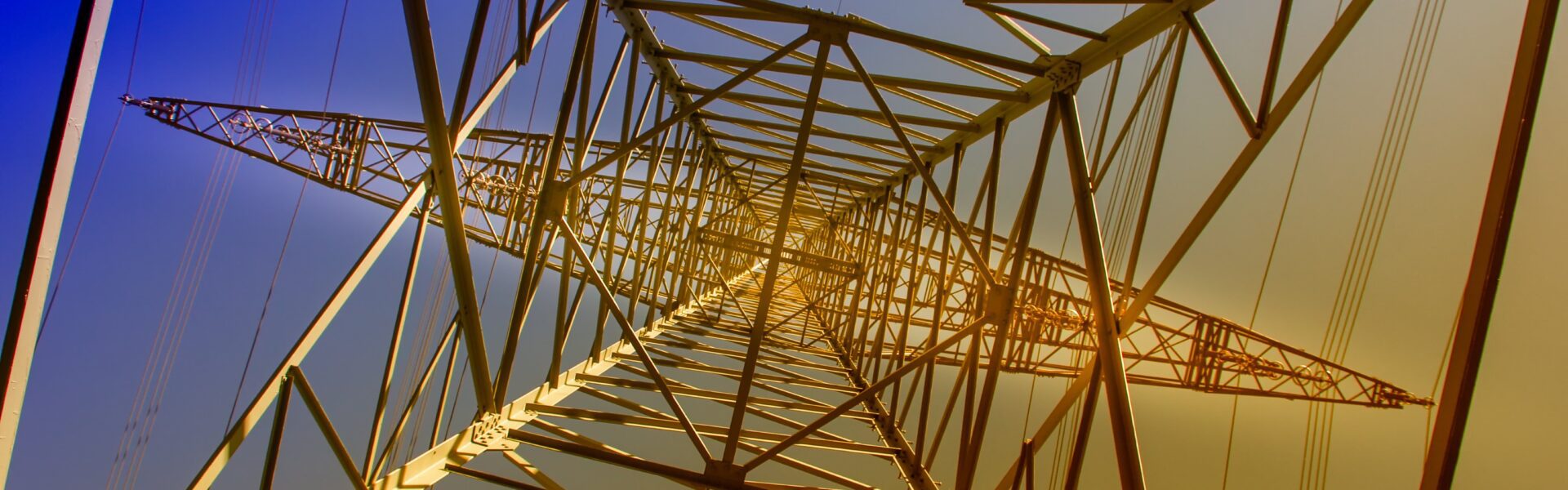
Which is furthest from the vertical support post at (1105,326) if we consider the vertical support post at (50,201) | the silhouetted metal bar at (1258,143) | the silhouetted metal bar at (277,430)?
the vertical support post at (50,201)

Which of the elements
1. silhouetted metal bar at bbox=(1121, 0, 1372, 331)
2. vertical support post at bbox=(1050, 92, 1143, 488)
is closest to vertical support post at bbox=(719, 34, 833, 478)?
vertical support post at bbox=(1050, 92, 1143, 488)

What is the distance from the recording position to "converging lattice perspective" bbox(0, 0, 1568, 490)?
6.89 meters

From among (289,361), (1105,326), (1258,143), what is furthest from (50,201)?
(1258,143)

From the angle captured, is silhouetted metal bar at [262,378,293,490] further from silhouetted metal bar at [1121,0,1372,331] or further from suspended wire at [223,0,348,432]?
suspended wire at [223,0,348,432]

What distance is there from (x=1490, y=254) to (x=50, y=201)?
267 inches

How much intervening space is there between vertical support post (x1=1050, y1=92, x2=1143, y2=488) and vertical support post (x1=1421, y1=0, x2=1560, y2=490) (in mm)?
2017

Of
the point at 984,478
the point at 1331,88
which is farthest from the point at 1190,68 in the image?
the point at 984,478

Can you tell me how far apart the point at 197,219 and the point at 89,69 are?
114 ft

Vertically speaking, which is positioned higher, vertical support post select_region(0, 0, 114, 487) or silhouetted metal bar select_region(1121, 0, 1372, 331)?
silhouetted metal bar select_region(1121, 0, 1372, 331)

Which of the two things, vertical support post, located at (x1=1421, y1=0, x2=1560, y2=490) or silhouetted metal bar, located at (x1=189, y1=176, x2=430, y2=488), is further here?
silhouetted metal bar, located at (x1=189, y1=176, x2=430, y2=488)

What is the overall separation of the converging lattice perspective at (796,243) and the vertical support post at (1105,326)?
0.04 metres

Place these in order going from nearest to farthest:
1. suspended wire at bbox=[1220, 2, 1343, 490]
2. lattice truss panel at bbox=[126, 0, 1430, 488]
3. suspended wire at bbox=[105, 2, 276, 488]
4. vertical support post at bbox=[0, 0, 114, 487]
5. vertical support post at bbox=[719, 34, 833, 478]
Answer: vertical support post at bbox=[0, 0, 114, 487] < lattice truss panel at bbox=[126, 0, 1430, 488] < vertical support post at bbox=[719, 34, 833, 478] < suspended wire at bbox=[1220, 2, 1343, 490] < suspended wire at bbox=[105, 2, 276, 488]

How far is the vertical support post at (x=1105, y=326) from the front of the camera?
234 inches

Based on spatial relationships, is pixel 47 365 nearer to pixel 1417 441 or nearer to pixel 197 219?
pixel 197 219
